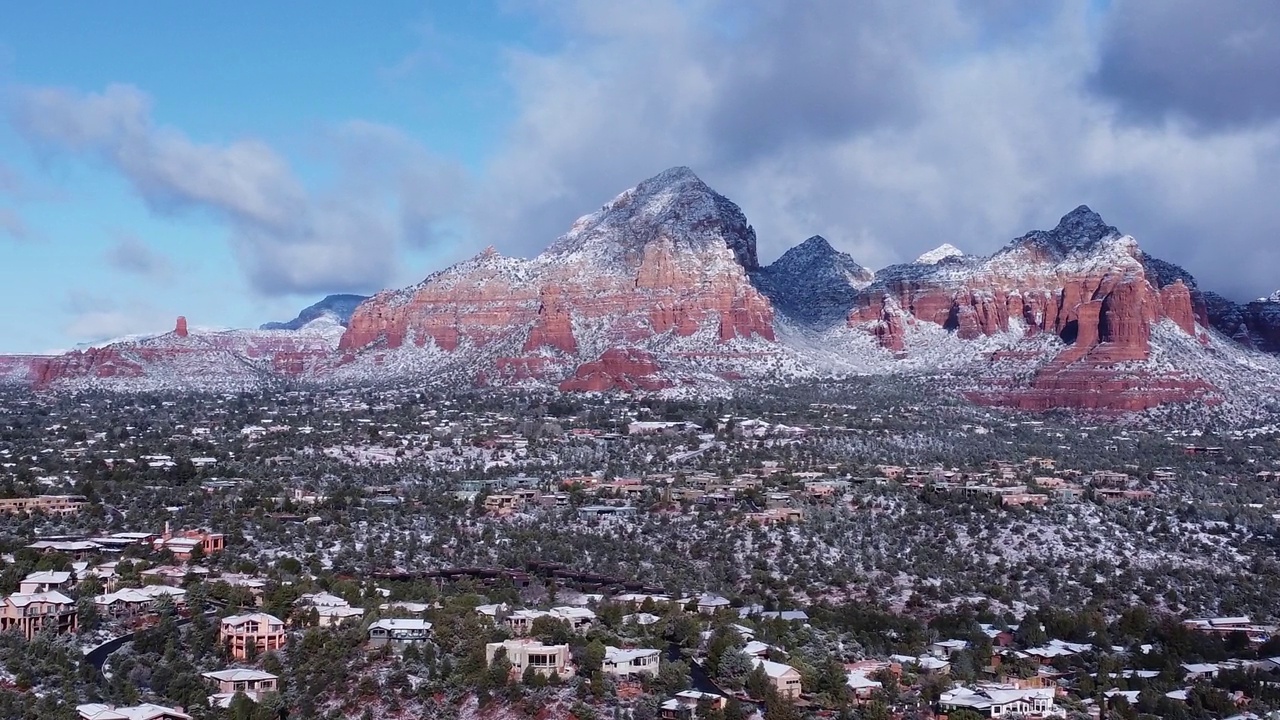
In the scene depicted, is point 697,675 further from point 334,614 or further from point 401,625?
point 334,614

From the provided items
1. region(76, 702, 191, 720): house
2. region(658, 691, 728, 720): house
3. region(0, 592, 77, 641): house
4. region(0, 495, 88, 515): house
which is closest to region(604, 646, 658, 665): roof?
region(658, 691, 728, 720): house

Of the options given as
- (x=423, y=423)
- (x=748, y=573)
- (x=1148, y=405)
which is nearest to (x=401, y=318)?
(x=423, y=423)

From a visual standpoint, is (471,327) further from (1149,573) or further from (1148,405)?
(1149,573)

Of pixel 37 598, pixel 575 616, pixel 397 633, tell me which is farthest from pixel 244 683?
pixel 575 616

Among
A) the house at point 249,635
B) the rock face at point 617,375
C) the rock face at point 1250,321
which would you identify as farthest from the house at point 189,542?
the rock face at point 1250,321

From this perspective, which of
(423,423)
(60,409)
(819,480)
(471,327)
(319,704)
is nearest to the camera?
(319,704)

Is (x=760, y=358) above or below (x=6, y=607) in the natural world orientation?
above

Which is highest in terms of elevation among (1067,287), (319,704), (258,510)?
(1067,287)

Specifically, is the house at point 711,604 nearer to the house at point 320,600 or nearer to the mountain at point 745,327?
the house at point 320,600
